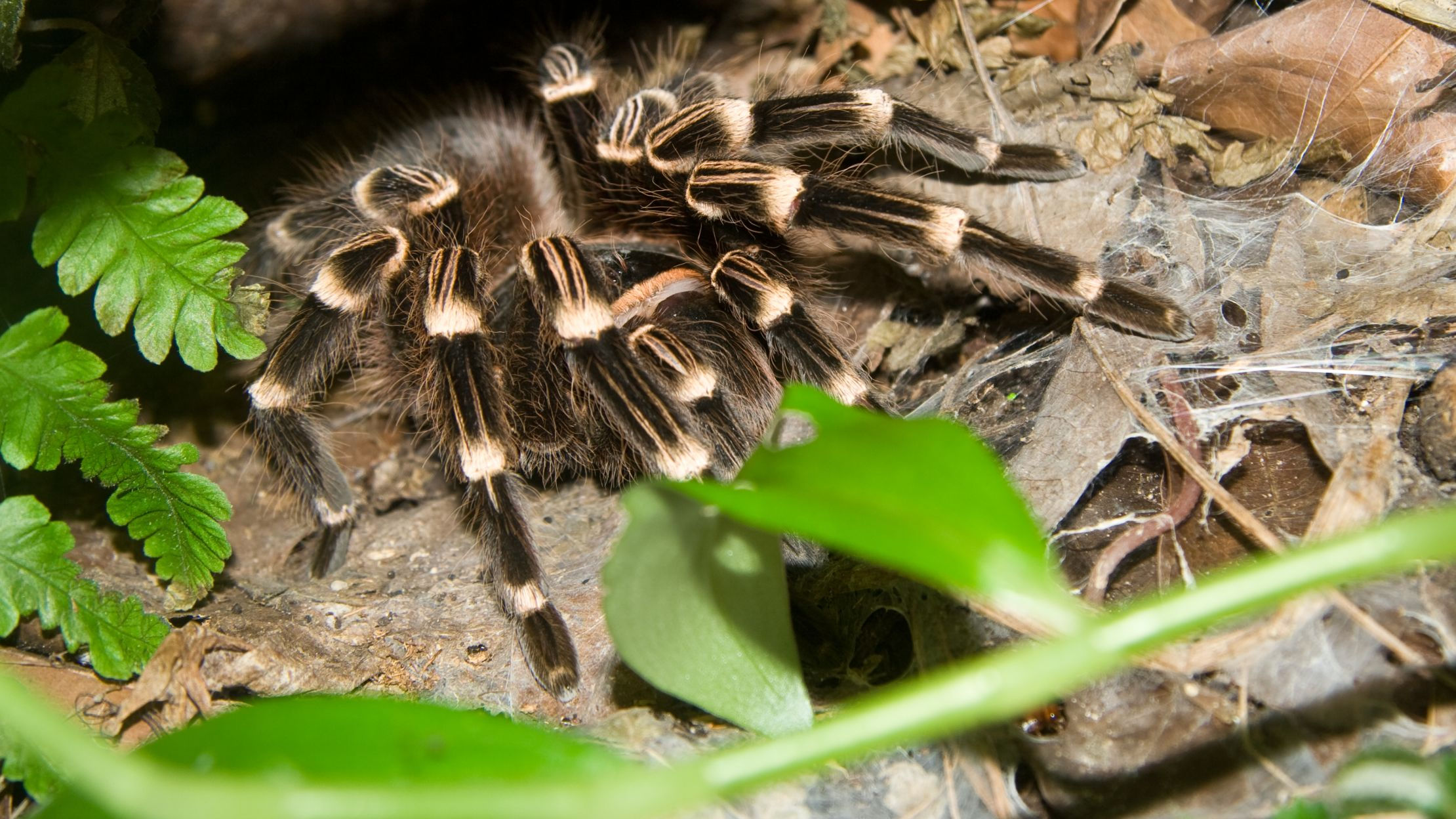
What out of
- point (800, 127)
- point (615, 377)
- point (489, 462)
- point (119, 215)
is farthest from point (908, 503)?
point (119, 215)

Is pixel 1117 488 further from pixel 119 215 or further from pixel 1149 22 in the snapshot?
pixel 119 215

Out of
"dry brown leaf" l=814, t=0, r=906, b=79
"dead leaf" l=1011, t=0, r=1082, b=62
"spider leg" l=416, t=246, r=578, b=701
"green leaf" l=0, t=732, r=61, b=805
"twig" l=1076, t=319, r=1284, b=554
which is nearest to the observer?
"green leaf" l=0, t=732, r=61, b=805

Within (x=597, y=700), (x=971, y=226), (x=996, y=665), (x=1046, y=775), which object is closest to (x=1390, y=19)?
(x=971, y=226)

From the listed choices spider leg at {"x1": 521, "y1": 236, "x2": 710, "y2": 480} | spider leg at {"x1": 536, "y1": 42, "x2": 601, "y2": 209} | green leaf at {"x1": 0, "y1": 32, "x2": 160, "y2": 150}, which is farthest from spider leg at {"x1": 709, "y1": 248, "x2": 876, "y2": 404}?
green leaf at {"x1": 0, "y1": 32, "x2": 160, "y2": 150}

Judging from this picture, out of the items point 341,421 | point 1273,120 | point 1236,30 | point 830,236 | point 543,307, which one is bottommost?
point 341,421

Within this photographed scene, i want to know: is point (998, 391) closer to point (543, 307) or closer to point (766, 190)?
point (766, 190)

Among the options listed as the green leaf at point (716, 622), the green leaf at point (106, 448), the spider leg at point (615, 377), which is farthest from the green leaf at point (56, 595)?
the green leaf at point (716, 622)

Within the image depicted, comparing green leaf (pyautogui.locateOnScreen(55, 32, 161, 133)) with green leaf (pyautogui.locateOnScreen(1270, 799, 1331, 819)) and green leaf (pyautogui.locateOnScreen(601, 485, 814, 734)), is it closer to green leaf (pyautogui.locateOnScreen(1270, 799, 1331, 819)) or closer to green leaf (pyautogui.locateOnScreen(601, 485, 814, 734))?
green leaf (pyautogui.locateOnScreen(601, 485, 814, 734))
